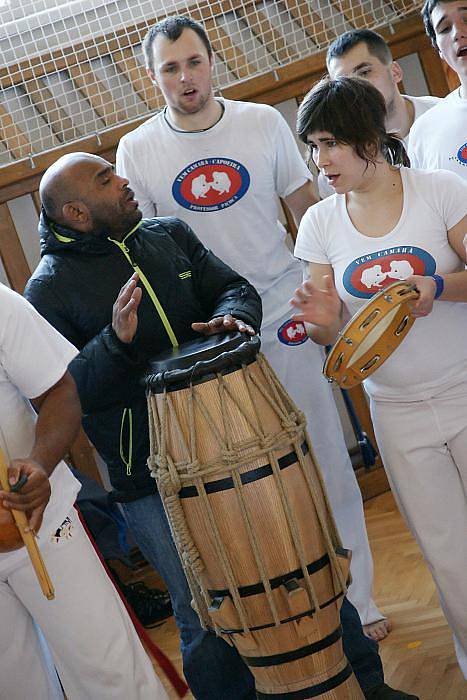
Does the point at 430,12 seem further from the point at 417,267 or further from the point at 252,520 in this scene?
the point at 252,520

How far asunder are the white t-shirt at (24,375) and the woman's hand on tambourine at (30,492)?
149mm

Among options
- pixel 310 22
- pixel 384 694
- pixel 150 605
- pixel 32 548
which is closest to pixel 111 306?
pixel 32 548

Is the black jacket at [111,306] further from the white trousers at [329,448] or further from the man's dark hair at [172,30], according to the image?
the man's dark hair at [172,30]

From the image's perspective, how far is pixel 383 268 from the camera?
2.25m

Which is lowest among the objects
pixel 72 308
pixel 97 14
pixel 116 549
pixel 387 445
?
pixel 116 549

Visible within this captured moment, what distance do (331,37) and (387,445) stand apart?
2.44m

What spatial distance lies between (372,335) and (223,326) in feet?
1.25

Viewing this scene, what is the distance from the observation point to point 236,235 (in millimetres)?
3109

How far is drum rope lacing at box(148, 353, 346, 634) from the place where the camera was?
1997 millimetres

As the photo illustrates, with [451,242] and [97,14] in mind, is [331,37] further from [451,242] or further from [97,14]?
[451,242]

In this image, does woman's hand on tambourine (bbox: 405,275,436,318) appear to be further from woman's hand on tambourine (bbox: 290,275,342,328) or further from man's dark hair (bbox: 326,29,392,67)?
man's dark hair (bbox: 326,29,392,67)

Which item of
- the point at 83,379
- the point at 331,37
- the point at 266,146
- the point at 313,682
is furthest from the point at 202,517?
the point at 331,37

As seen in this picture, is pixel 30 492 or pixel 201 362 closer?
pixel 30 492

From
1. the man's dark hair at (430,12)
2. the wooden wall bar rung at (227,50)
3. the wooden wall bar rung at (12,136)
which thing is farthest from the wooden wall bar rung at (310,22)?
the man's dark hair at (430,12)
